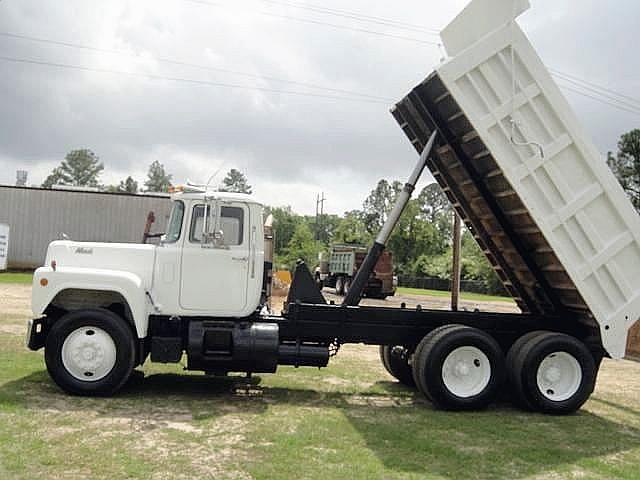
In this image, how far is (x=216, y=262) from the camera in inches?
319

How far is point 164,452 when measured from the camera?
18.8 feet

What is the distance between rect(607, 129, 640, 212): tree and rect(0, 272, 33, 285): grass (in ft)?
136

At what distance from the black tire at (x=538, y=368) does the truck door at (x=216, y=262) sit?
3.42 metres

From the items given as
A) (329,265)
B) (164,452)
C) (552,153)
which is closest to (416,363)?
(552,153)

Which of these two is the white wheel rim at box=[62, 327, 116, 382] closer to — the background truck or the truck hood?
the truck hood

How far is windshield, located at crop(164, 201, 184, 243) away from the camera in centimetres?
813

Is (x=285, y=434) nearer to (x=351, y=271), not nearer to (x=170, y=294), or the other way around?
(x=170, y=294)

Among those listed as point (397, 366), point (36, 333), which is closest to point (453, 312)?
point (397, 366)

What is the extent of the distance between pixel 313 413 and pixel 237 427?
1.10 meters

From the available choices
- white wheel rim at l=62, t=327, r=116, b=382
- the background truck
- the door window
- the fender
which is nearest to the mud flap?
the door window

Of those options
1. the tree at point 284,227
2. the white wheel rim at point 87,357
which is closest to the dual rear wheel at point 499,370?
the white wheel rim at point 87,357

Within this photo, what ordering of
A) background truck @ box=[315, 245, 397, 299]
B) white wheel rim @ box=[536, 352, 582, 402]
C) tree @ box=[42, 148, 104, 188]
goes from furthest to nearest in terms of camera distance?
tree @ box=[42, 148, 104, 188]
background truck @ box=[315, 245, 397, 299]
white wheel rim @ box=[536, 352, 582, 402]

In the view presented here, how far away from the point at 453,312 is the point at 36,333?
5030 mm

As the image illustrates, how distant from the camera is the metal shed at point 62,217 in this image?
119 ft
